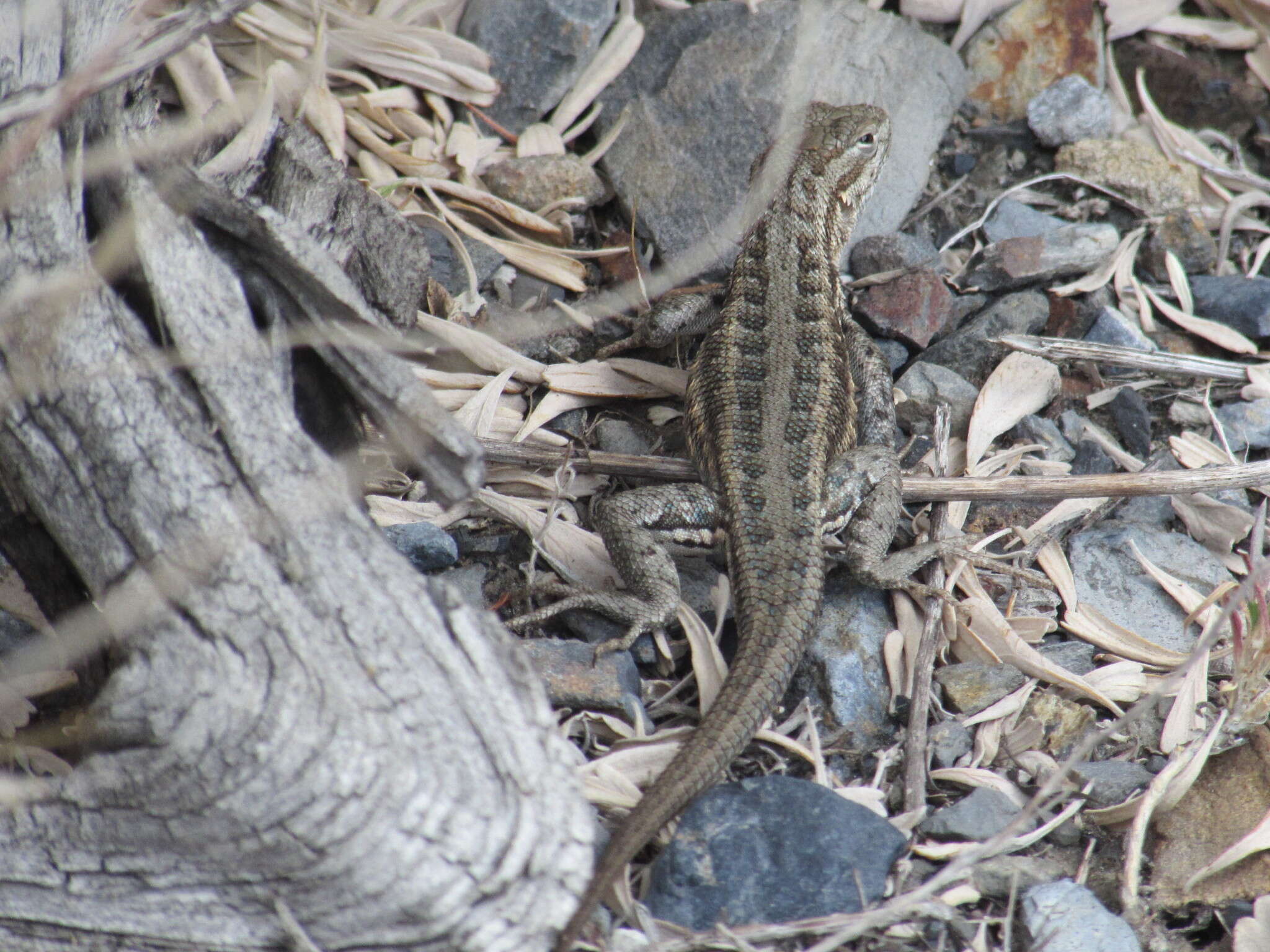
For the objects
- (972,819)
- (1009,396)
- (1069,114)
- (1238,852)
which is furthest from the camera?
(1069,114)

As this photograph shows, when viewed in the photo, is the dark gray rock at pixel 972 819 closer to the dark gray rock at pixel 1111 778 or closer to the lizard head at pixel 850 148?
the dark gray rock at pixel 1111 778

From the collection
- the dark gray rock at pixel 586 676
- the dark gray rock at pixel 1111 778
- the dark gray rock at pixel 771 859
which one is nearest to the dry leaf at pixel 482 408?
the dark gray rock at pixel 586 676

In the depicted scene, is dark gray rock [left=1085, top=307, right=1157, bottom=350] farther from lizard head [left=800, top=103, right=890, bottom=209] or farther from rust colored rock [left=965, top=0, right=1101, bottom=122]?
rust colored rock [left=965, top=0, right=1101, bottom=122]

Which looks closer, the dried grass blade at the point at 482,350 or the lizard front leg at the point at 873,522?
the lizard front leg at the point at 873,522

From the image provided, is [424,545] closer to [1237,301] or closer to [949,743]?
[949,743]

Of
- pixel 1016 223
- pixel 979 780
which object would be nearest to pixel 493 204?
pixel 1016 223

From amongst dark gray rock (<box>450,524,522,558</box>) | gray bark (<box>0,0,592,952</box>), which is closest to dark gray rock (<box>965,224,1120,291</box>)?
dark gray rock (<box>450,524,522,558</box>)
